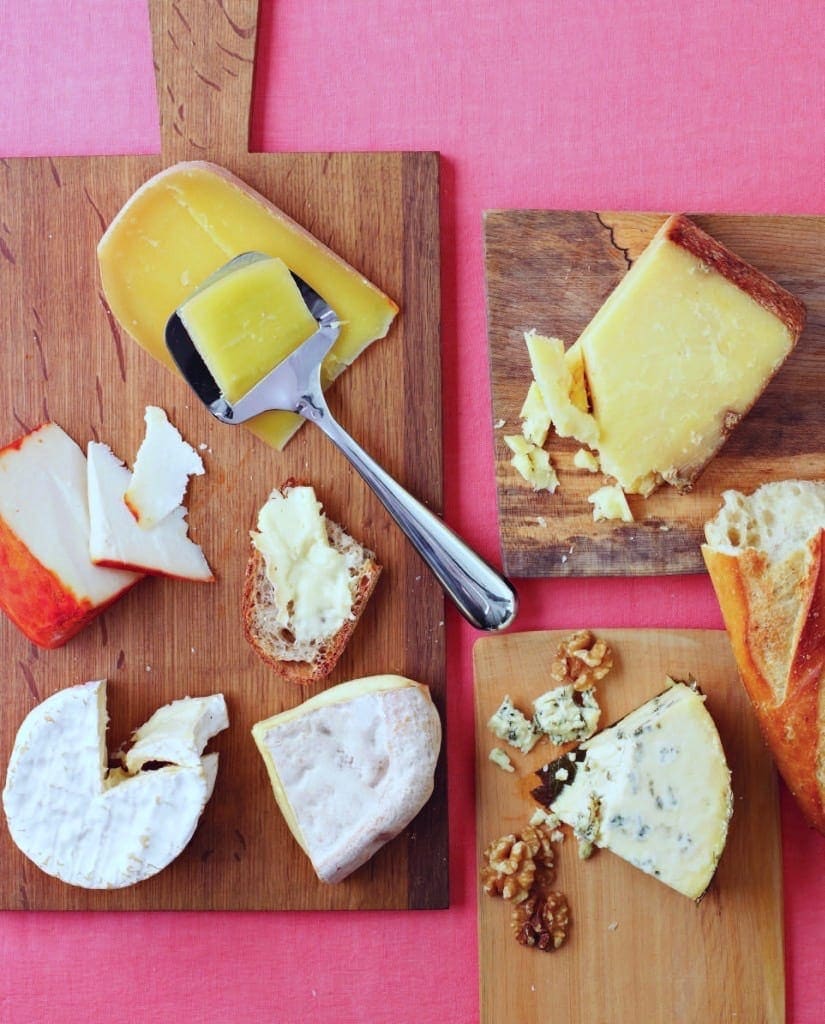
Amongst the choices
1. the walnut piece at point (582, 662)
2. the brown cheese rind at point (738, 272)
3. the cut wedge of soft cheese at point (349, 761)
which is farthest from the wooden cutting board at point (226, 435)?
the brown cheese rind at point (738, 272)

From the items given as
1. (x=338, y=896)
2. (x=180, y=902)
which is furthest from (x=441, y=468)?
(x=180, y=902)

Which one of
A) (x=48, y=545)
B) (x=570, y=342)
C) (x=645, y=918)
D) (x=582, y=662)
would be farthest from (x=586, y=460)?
(x=48, y=545)

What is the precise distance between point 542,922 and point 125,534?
0.97m

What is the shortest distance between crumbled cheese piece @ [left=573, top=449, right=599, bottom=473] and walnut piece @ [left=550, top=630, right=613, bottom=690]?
29 centimetres

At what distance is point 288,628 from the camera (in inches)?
63.3

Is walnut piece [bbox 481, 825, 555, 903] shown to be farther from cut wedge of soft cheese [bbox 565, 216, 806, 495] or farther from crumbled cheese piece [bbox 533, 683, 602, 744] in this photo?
cut wedge of soft cheese [bbox 565, 216, 806, 495]

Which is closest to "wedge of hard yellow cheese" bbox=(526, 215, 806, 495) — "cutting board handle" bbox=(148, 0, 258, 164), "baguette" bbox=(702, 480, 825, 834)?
"baguette" bbox=(702, 480, 825, 834)

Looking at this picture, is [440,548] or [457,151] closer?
[440,548]

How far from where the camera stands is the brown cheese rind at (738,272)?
150 centimetres

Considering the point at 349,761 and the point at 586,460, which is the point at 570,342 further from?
the point at 349,761

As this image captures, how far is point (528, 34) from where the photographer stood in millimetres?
1686

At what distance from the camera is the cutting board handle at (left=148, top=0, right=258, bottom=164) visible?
163cm

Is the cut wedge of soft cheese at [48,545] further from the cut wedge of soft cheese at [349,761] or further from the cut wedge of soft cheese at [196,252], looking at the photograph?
the cut wedge of soft cheese at [349,761]

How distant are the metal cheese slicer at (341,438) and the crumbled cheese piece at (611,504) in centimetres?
20
